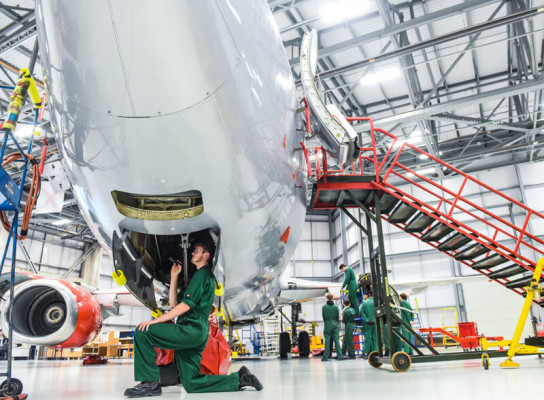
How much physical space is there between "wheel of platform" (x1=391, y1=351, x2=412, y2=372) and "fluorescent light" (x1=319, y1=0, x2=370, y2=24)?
8787 millimetres

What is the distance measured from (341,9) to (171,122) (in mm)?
9910

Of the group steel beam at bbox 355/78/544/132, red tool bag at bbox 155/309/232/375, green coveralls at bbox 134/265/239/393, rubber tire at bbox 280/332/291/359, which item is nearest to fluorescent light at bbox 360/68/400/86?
steel beam at bbox 355/78/544/132

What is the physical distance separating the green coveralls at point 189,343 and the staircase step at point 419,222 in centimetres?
407

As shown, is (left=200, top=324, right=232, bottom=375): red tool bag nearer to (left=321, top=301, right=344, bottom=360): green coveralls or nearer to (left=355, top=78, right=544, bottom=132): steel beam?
(left=321, top=301, right=344, bottom=360): green coveralls

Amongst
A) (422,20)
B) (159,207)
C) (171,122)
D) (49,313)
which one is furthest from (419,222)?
(422,20)

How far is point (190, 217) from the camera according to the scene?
3.01 meters

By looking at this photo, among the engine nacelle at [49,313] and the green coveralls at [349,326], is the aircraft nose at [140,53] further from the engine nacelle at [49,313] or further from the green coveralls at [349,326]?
the green coveralls at [349,326]

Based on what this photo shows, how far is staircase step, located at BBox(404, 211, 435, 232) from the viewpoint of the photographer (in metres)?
6.32

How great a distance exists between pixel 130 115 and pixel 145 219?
0.98 m

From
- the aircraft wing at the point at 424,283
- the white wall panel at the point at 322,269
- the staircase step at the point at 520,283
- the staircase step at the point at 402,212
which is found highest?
the white wall panel at the point at 322,269

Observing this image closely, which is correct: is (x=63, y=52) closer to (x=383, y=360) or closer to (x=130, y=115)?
(x=130, y=115)

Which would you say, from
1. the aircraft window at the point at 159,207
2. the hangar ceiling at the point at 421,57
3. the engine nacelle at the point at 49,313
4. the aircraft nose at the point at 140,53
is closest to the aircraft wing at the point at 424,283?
the hangar ceiling at the point at 421,57

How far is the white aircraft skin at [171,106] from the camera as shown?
2.10m

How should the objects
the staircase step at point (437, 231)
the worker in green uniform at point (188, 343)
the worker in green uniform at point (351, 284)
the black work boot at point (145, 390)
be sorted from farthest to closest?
the worker in green uniform at point (351, 284) → the staircase step at point (437, 231) → the worker in green uniform at point (188, 343) → the black work boot at point (145, 390)
